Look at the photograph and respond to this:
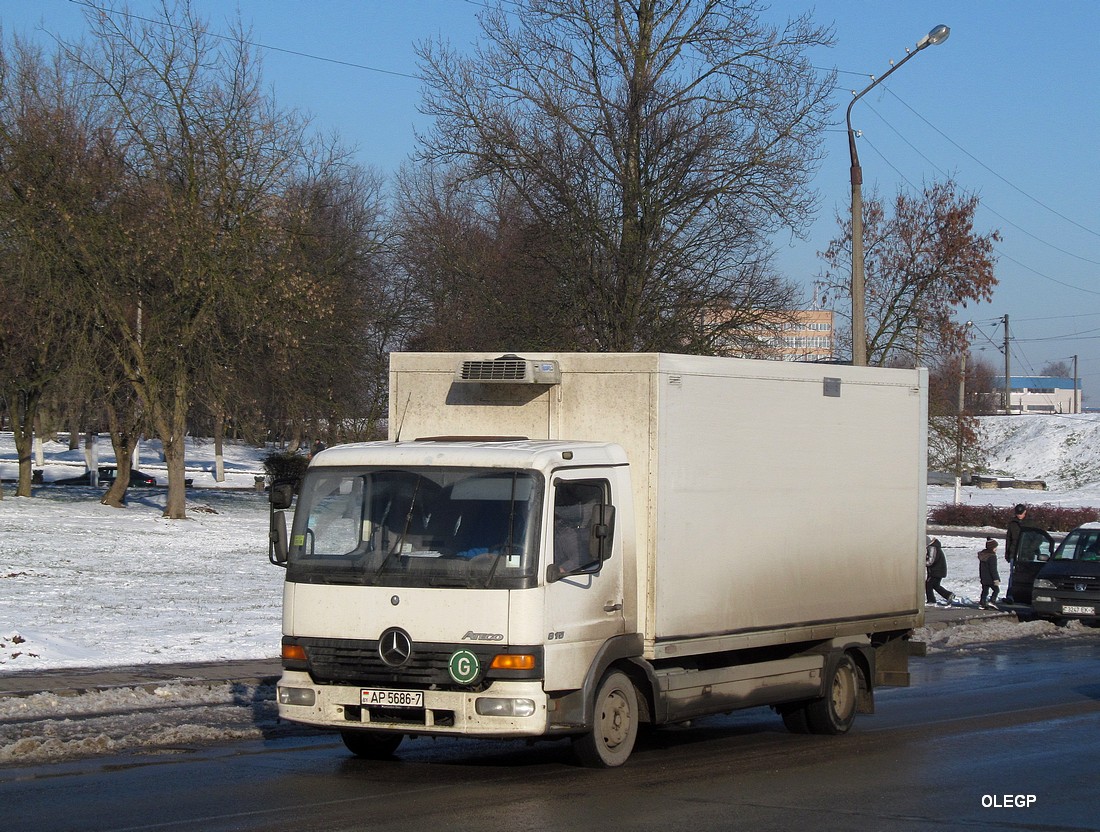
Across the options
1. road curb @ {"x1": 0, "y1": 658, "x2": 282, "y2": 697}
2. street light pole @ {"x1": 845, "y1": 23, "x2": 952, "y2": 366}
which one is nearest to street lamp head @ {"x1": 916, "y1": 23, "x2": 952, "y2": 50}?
street light pole @ {"x1": 845, "y1": 23, "x2": 952, "y2": 366}

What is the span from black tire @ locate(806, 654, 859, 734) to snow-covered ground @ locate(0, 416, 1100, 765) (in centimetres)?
470

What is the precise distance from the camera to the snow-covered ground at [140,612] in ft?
36.2

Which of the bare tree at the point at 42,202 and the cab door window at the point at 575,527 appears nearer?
the cab door window at the point at 575,527

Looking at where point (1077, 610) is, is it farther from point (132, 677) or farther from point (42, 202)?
point (42, 202)

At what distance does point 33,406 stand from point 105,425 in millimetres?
2134

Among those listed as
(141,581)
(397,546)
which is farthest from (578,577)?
(141,581)

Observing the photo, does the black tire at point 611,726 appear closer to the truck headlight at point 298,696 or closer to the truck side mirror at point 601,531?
the truck side mirror at point 601,531

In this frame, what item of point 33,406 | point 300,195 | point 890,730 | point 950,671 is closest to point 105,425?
point 33,406

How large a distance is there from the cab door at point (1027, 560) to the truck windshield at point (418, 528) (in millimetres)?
18027

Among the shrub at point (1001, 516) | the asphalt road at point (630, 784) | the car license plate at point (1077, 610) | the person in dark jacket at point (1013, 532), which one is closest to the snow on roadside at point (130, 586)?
the asphalt road at point (630, 784)

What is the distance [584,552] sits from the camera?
28.9 feet

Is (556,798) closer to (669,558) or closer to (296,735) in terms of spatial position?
(669,558)

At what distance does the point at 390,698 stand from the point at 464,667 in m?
0.57

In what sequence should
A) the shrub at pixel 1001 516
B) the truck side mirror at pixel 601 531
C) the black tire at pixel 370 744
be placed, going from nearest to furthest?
the truck side mirror at pixel 601 531
the black tire at pixel 370 744
the shrub at pixel 1001 516
